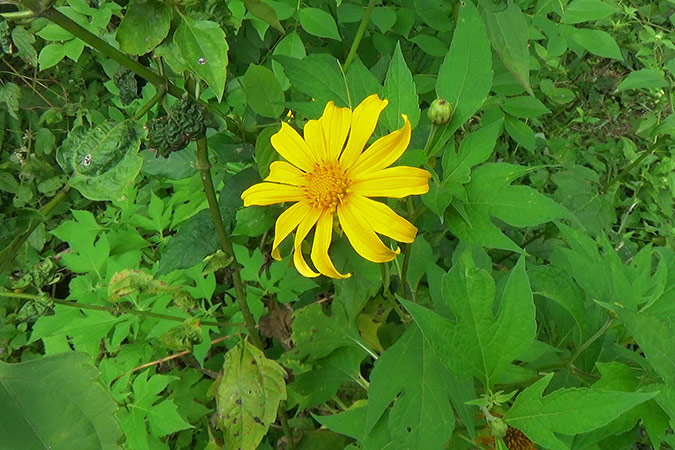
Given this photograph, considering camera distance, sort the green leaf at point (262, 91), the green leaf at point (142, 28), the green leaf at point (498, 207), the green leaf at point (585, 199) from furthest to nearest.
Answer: the green leaf at point (585, 199), the green leaf at point (262, 91), the green leaf at point (498, 207), the green leaf at point (142, 28)

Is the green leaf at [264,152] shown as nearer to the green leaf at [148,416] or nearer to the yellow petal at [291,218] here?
the yellow petal at [291,218]

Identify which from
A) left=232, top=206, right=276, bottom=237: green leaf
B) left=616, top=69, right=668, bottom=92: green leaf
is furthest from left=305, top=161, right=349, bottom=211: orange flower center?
left=616, top=69, right=668, bottom=92: green leaf

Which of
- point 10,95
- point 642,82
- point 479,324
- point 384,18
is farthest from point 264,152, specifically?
point 10,95

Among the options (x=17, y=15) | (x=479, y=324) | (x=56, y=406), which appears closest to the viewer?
(x=56, y=406)

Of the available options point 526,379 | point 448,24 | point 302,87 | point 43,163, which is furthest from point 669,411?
point 43,163

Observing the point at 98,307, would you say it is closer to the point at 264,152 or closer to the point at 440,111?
the point at 264,152

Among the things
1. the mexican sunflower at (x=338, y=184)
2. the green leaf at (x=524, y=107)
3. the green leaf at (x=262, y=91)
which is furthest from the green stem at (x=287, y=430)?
the green leaf at (x=524, y=107)

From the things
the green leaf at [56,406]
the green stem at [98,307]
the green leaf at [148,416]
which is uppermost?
the green leaf at [56,406]
